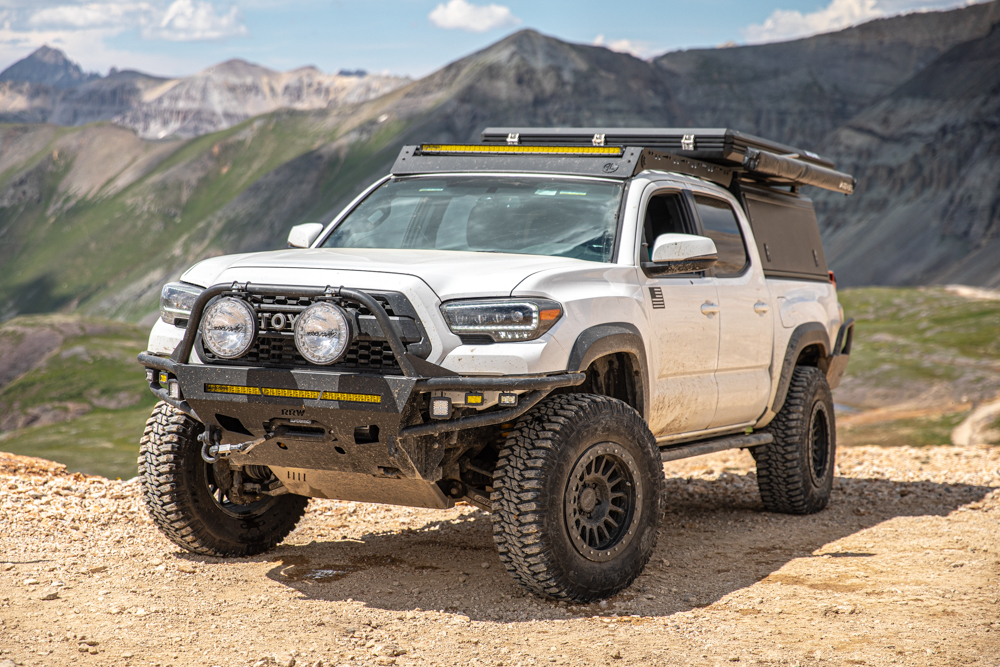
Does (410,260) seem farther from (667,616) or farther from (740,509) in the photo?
(740,509)

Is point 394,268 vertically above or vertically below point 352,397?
above

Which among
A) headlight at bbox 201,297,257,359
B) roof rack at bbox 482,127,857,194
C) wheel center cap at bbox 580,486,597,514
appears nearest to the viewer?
headlight at bbox 201,297,257,359

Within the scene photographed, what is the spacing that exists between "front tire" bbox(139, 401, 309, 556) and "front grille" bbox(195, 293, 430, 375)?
113 centimetres

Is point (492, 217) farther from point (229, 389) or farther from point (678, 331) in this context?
point (229, 389)

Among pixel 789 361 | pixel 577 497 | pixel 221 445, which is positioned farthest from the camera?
pixel 789 361

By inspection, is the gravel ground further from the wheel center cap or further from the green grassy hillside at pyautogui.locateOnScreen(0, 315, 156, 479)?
the green grassy hillside at pyautogui.locateOnScreen(0, 315, 156, 479)

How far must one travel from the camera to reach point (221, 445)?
4914 mm

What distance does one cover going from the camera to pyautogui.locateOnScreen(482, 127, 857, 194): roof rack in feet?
23.3

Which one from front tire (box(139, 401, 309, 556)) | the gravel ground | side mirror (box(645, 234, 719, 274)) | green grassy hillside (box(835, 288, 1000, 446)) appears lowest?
green grassy hillside (box(835, 288, 1000, 446))

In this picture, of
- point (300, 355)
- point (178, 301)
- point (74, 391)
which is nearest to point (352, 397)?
point (300, 355)

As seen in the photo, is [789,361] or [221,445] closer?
[221,445]

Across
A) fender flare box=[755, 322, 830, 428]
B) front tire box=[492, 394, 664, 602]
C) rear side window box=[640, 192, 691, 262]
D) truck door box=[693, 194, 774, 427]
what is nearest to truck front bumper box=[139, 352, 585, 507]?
front tire box=[492, 394, 664, 602]

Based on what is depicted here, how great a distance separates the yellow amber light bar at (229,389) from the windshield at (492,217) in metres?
1.66

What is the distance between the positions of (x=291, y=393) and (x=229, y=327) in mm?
465
